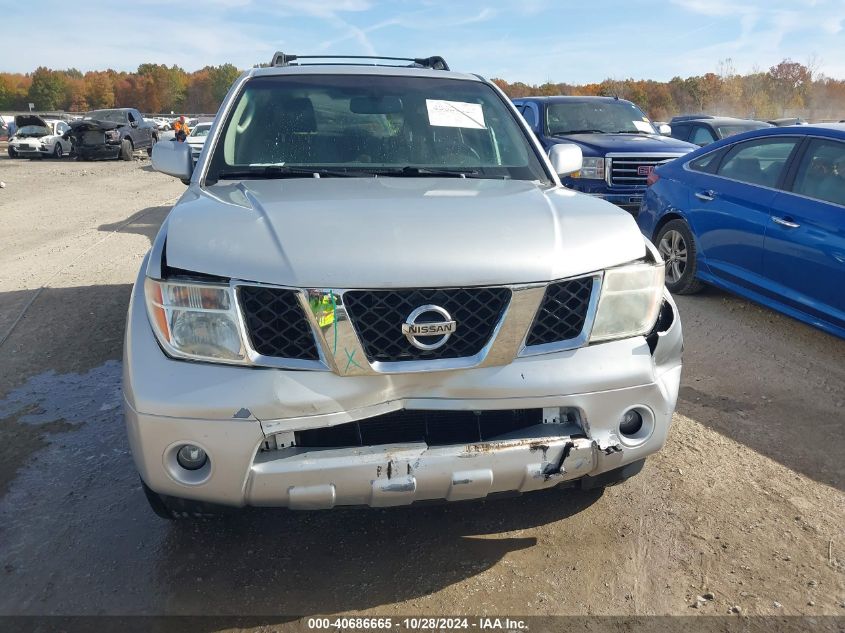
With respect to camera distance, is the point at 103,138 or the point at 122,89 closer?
the point at 103,138

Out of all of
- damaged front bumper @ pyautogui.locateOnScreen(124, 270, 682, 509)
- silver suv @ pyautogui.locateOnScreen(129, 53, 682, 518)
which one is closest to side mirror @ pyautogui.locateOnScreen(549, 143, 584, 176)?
silver suv @ pyautogui.locateOnScreen(129, 53, 682, 518)

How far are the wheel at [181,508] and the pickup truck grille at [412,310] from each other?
2.45 ft

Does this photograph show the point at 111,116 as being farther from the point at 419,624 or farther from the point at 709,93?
the point at 709,93

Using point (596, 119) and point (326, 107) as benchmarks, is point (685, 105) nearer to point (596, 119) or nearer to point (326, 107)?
point (596, 119)

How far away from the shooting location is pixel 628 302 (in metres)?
2.48

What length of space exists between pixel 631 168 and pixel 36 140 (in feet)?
77.7

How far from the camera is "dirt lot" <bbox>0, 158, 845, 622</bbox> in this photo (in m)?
2.50

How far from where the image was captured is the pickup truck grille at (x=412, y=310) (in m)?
2.23

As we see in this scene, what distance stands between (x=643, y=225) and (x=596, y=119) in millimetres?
4369

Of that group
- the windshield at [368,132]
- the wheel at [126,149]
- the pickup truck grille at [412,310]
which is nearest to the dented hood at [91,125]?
the wheel at [126,149]

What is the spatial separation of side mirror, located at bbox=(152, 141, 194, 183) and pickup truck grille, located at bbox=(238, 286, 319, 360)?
178cm

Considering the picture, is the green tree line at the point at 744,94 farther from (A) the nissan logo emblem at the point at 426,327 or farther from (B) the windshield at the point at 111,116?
(A) the nissan logo emblem at the point at 426,327

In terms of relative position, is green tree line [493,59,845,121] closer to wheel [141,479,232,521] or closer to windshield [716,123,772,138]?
windshield [716,123,772,138]

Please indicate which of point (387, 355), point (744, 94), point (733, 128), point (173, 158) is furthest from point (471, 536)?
point (744, 94)
